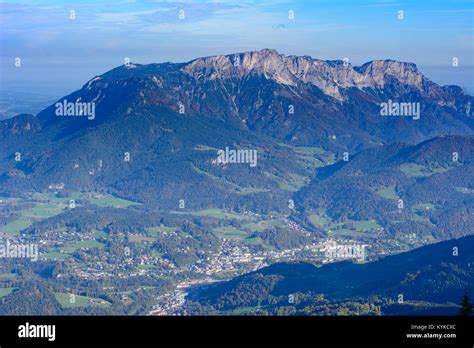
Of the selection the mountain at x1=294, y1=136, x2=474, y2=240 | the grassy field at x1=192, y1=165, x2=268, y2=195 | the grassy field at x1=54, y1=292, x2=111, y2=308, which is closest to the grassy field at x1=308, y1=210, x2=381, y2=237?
the mountain at x1=294, y1=136, x2=474, y2=240

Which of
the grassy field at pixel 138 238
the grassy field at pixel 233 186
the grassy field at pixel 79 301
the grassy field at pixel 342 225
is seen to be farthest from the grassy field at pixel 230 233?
the grassy field at pixel 79 301

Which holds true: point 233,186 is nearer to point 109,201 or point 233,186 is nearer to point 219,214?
point 219,214

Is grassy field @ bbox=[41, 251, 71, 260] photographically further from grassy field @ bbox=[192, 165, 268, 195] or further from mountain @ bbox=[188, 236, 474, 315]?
grassy field @ bbox=[192, 165, 268, 195]
